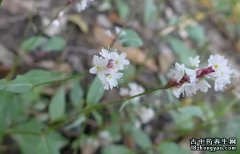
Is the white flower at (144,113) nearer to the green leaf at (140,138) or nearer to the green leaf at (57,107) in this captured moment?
the green leaf at (140,138)

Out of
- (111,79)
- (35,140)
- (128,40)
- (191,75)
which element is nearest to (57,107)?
(35,140)

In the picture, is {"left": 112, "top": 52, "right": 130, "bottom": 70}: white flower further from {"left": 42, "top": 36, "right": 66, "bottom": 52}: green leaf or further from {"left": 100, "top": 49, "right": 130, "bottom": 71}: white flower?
{"left": 42, "top": 36, "right": 66, "bottom": 52}: green leaf

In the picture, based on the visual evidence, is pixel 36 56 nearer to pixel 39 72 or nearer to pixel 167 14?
pixel 39 72

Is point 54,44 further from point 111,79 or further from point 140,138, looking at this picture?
point 111,79

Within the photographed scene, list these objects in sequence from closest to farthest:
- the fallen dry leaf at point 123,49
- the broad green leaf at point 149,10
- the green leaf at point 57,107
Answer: the green leaf at point 57,107 → the broad green leaf at point 149,10 → the fallen dry leaf at point 123,49

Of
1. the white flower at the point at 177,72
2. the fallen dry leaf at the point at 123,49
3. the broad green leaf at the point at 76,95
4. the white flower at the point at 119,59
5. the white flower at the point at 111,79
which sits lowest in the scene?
the white flower at the point at 111,79

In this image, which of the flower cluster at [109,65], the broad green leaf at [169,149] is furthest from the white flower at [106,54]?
the broad green leaf at [169,149]

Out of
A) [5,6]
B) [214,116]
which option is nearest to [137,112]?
[214,116]
